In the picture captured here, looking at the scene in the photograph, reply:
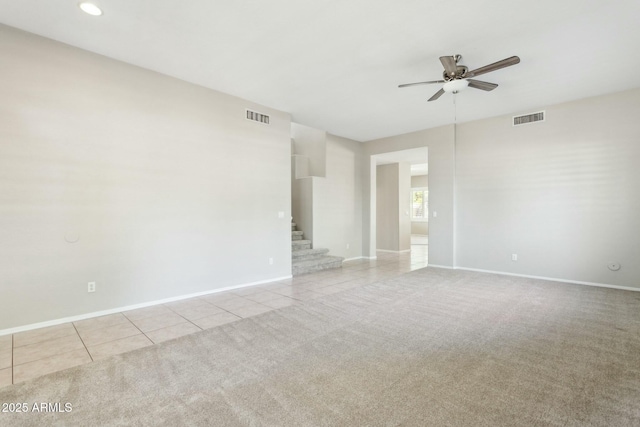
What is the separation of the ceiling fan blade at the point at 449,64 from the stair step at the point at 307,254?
14.5 ft

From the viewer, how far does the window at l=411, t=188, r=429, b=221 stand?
14.4 m

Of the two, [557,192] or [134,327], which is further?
[557,192]

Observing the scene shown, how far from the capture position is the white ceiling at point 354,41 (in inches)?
109

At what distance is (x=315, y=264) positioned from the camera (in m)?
6.30

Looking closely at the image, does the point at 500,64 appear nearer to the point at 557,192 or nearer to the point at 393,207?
the point at 557,192

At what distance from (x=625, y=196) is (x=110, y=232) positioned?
25.0ft

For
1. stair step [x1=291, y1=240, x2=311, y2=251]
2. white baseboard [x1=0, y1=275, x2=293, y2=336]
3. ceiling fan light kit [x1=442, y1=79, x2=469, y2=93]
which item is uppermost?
ceiling fan light kit [x1=442, y1=79, x2=469, y2=93]

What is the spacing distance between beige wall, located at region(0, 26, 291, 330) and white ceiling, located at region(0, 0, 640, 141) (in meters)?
0.36

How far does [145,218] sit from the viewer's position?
394 centimetres

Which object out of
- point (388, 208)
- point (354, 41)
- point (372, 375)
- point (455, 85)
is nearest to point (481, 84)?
point (455, 85)

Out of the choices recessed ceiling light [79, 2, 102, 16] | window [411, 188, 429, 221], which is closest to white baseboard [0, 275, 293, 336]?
recessed ceiling light [79, 2, 102, 16]

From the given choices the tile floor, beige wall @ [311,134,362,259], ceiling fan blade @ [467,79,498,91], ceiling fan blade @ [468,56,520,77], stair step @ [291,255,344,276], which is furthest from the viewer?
beige wall @ [311,134,362,259]

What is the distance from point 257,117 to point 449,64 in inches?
124

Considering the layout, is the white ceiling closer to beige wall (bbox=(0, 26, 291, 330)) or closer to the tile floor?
beige wall (bbox=(0, 26, 291, 330))
